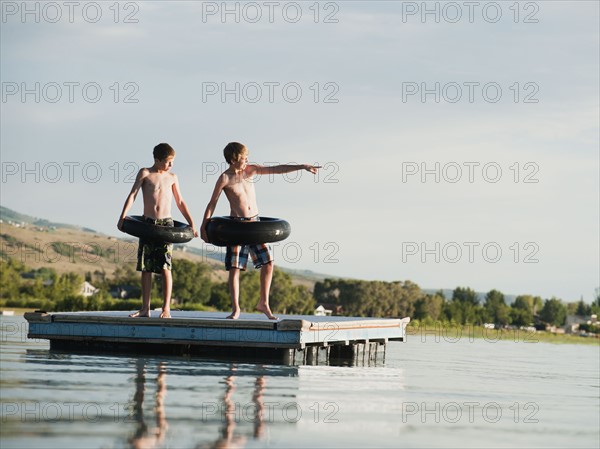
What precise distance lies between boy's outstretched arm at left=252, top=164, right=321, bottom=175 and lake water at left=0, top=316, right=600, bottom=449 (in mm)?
2622

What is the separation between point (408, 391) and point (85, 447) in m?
5.36

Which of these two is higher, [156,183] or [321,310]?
[321,310]

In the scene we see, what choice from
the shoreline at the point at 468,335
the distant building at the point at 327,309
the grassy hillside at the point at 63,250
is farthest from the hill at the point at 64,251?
the shoreline at the point at 468,335

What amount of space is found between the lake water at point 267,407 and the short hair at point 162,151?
2.78 m

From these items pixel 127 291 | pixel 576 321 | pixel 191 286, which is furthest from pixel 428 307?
pixel 576 321

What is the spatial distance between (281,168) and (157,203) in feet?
5.89

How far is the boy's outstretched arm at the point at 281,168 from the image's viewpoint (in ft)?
49.7

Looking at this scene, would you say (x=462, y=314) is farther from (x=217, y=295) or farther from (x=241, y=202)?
(x=241, y=202)

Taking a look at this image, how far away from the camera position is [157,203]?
15.7 m

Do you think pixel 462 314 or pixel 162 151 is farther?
pixel 462 314

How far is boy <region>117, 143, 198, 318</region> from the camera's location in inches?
611

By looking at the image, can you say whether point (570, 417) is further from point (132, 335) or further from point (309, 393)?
point (132, 335)

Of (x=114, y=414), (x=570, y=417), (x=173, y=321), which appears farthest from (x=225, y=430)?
(x=173, y=321)

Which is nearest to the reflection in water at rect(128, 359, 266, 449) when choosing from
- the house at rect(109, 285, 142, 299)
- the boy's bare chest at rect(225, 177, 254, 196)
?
the boy's bare chest at rect(225, 177, 254, 196)
